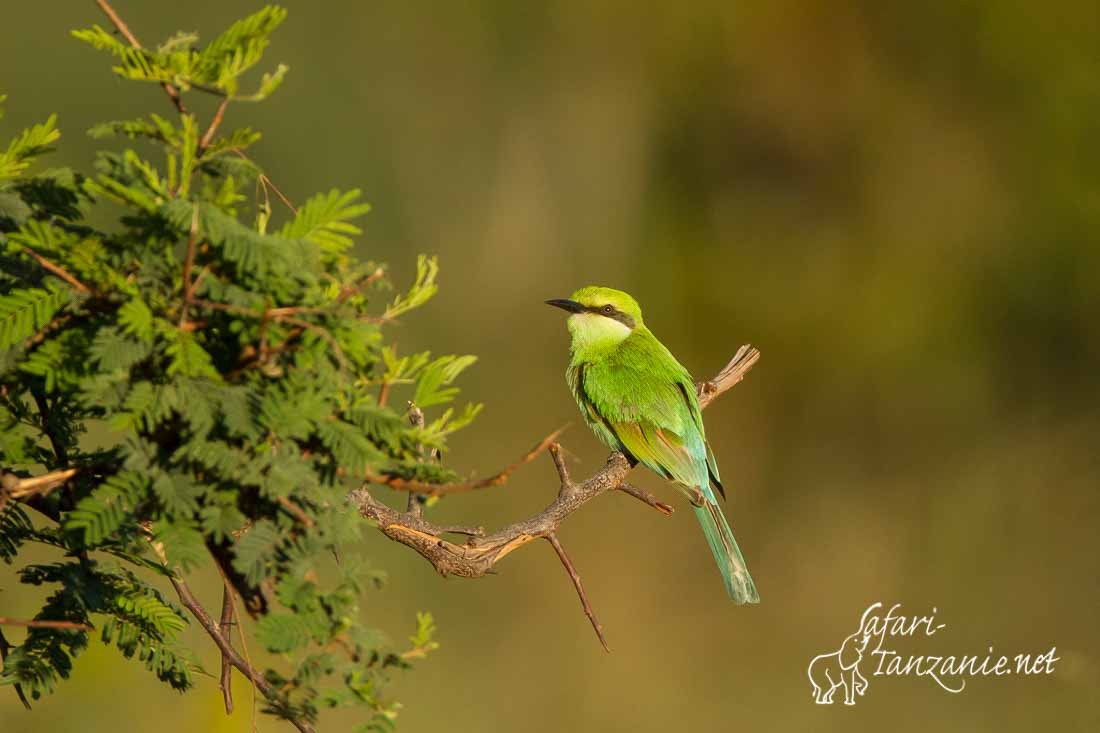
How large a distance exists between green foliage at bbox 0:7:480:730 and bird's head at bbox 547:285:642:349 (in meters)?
1.75

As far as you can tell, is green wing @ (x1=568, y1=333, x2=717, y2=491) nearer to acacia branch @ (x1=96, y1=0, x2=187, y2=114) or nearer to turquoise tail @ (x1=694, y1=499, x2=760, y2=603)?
turquoise tail @ (x1=694, y1=499, x2=760, y2=603)

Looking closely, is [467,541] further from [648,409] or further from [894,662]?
[894,662]

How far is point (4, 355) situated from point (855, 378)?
13.8 ft

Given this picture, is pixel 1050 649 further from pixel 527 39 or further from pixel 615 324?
pixel 527 39

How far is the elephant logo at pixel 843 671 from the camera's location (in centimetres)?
374

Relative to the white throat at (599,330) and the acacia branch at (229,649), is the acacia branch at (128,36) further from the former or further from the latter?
the white throat at (599,330)

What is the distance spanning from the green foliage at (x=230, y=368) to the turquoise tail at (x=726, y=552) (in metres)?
1.67

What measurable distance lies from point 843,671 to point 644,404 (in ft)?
5.30

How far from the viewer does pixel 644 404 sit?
260 centimetres

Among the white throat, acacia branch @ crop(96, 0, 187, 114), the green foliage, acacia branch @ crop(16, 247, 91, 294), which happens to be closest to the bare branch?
the green foliage

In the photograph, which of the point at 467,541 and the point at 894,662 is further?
the point at 894,662

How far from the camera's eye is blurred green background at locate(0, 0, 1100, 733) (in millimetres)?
4184

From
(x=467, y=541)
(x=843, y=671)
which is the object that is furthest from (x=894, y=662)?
(x=467, y=541)

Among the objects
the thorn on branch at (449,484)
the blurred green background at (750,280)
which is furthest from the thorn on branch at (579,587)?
the blurred green background at (750,280)
